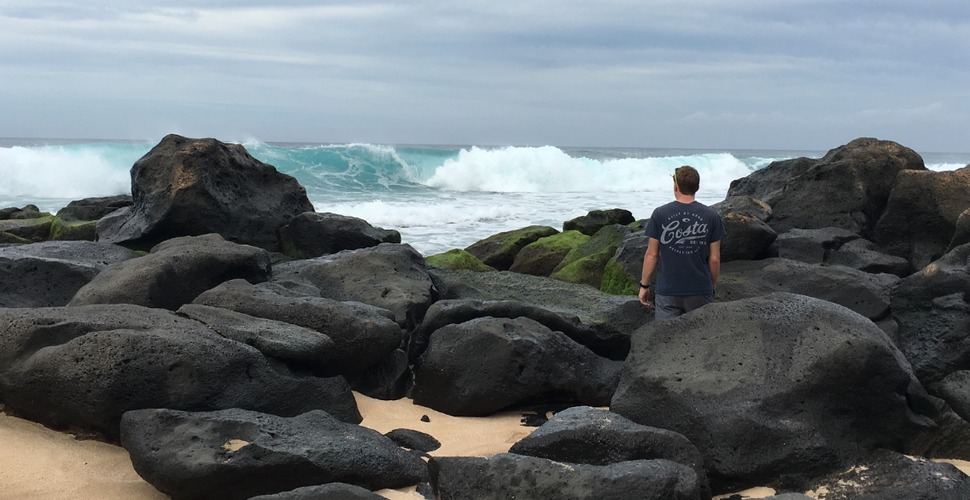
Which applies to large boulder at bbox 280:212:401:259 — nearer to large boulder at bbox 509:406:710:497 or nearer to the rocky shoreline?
the rocky shoreline

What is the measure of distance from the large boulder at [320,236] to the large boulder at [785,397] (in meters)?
5.29

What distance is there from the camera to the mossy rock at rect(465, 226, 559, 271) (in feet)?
38.1

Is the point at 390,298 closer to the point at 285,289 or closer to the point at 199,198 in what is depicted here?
the point at 285,289

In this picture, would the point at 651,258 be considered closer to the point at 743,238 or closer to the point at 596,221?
the point at 743,238

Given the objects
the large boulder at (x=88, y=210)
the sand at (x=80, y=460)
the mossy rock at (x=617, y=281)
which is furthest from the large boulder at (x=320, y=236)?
the sand at (x=80, y=460)

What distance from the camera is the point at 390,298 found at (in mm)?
7117

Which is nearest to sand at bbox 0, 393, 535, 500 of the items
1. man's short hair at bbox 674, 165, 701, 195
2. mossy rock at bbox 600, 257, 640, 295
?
man's short hair at bbox 674, 165, 701, 195

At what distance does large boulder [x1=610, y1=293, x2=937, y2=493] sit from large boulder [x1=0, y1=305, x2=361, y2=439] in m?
2.10

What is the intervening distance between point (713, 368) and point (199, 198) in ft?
20.5

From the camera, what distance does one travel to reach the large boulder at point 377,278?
23.2ft

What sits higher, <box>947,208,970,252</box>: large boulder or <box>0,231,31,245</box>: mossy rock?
<box>947,208,970,252</box>: large boulder

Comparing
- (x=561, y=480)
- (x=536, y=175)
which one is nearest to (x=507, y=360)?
(x=561, y=480)

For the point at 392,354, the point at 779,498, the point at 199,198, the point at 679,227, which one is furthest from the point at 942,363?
the point at 199,198

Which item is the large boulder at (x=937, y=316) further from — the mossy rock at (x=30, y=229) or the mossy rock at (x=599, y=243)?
the mossy rock at (x=30, y=229)
